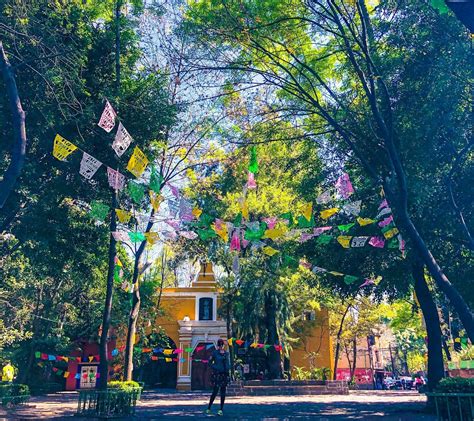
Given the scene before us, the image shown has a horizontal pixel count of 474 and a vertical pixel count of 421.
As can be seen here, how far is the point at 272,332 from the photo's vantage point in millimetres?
25031

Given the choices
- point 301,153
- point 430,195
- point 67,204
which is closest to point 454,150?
point 430,195

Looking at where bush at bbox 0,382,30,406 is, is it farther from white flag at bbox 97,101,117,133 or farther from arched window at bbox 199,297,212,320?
arched window at bbox 199,297,212,320

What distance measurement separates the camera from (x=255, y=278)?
78.1 feet

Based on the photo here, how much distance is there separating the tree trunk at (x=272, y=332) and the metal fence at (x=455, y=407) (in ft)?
54.4

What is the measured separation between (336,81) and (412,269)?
19.4 ft

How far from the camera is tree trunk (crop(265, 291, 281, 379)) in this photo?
82.0 ft

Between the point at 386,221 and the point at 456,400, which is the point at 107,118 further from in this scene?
the point at 456,400

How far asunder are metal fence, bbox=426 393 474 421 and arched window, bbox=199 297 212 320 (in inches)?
957

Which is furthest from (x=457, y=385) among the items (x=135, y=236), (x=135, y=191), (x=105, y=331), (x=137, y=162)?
(x=135, y=191)

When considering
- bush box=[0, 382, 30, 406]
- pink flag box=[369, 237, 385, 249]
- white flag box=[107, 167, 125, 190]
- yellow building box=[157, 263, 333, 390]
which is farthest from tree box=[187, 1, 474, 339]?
yellow building box=[157, 263, 333, 390]

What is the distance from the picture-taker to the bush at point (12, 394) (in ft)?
50.4

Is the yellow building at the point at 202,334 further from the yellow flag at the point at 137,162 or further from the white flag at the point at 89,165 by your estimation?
the white flag at the point at 89,165

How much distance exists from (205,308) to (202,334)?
6.53 feet

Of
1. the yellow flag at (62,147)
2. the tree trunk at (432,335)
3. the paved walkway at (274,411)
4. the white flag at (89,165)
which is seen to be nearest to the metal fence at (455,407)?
the paved walkway at (274,411)
